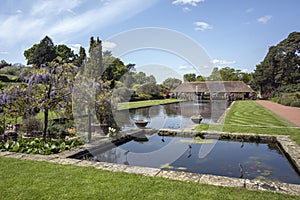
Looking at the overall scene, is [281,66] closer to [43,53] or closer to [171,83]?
[171,83]

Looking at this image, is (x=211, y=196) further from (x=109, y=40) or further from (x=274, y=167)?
(x=109, y=40)

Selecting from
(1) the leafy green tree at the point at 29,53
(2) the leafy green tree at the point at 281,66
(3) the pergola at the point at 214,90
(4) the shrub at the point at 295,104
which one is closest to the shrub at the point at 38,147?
(4) the shrub at the point at 295,104

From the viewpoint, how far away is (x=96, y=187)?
3.87m

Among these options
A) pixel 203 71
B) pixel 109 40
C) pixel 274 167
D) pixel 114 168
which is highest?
pixel 109 40

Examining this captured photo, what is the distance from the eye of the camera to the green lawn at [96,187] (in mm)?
3518

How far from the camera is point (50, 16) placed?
9336 mm

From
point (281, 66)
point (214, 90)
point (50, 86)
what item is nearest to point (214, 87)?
point (214, 90)

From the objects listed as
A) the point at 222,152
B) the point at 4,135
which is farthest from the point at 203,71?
the point at 4,135

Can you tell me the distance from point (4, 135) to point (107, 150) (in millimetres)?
3915

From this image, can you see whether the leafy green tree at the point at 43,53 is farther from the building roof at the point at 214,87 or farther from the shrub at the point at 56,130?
the shrub at the point at 56,130

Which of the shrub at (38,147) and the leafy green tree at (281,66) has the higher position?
the leafy green tree at (281,66)

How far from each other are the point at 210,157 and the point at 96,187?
3.98 meters

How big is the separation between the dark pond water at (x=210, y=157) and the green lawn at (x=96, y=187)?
1643mm

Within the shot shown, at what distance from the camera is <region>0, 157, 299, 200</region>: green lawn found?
3518mm
